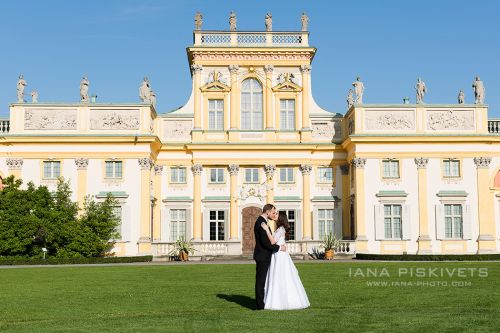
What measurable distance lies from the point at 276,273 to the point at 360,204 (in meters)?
29.8

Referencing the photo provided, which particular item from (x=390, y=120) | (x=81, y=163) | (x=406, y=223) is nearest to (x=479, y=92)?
(x=390, y=120)

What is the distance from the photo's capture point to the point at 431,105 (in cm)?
4397

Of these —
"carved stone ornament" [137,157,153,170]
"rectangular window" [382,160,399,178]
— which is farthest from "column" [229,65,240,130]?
"rectangular window" [382,160,399,178]

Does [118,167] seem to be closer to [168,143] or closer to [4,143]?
[168,143]

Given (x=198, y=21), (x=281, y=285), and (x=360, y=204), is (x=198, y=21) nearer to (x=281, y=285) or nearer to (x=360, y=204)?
(x=360, y=204)

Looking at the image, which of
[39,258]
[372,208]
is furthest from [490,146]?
[39,258]

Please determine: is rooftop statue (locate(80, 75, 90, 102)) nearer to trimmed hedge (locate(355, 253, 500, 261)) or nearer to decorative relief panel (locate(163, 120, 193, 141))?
decorative relief panel (locate(163, 120, 193, 141))

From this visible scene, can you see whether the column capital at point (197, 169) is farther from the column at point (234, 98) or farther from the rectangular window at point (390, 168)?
the rectangular window at point (390, 168)

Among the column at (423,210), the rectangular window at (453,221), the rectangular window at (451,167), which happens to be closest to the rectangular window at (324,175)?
the column at (423,210)

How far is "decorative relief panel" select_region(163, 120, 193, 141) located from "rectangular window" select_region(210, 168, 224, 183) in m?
2.71

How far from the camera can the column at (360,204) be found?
42.3m

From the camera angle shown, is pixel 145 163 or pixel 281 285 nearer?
→ pixel 281 285

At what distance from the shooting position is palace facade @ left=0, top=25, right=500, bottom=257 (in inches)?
1682

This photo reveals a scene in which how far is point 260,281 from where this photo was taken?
13680mm
